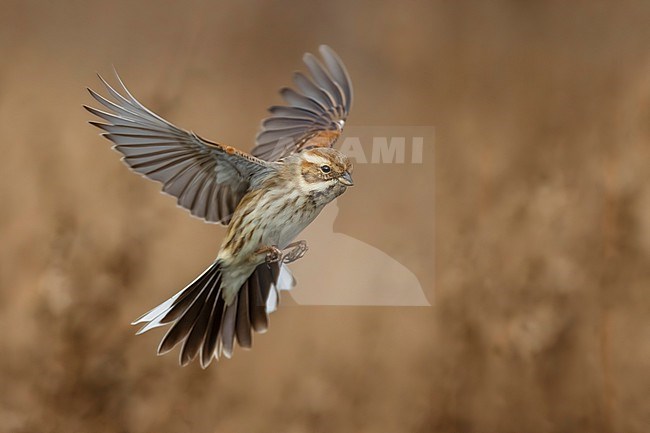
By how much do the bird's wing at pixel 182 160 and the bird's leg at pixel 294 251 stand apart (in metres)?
0.08

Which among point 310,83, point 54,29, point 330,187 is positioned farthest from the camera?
point 54,29

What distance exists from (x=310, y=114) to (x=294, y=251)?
0.53 ft

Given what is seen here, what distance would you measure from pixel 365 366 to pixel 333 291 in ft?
0.50

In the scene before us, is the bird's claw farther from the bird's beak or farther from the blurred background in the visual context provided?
the blurred background

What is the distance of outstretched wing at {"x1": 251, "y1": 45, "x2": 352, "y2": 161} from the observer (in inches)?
34.2

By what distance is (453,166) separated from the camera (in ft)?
3.53

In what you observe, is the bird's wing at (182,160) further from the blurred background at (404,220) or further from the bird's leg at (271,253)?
the blurred background at (404,220)

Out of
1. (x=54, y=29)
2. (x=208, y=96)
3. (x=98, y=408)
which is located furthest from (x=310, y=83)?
(x=98, y=408)

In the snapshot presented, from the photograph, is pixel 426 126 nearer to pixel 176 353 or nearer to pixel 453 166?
pixel 453 166

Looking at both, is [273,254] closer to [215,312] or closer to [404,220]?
[215,312]

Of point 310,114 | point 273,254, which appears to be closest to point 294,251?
point 273,254

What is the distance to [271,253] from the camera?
2.59 feet

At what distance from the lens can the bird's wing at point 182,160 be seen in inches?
29.0

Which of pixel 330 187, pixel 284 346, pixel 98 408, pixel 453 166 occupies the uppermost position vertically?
pixel 453 166
